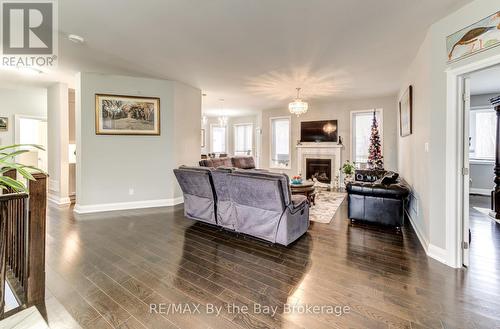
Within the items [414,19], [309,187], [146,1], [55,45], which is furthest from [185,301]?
[55,45]

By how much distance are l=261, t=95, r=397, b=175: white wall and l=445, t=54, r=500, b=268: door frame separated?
4719 millimetres

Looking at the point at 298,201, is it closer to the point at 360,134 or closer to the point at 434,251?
the point at 434,251

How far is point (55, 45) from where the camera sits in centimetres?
340

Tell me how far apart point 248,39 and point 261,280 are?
9.88ft

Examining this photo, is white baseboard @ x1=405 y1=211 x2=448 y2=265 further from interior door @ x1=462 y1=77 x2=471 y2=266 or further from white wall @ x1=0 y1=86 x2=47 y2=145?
white wall @ x1=0 y1=86 x2=47 y2=145

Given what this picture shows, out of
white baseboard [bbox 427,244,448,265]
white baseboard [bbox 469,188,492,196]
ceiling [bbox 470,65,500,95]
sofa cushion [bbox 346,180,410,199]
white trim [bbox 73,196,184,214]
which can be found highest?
ceiling [bbox 470,65,500,95]

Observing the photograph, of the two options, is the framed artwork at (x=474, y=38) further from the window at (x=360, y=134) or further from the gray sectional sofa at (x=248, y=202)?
the window at (x=360, y=134)

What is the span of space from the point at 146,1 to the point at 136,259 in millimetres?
2822

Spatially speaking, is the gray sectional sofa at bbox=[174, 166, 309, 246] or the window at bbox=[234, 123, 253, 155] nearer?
the gray sectional sofa at bbox=[174, 166, 309, 246]

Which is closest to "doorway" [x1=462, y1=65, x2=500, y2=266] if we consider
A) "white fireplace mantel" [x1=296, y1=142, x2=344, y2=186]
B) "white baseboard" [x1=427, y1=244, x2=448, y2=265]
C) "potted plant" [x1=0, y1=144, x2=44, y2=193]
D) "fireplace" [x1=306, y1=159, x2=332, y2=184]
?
"white baseboard" [x1=427, y1=244, x2=448, y2=265]

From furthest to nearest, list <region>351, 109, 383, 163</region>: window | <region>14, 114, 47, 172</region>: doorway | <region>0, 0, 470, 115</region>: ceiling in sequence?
1. <region>351, 109, 383, 163</region>: window
2. <region>14, 114, 47, 172</region>: doorway
3. <region>0, 0, 470, 115</region>: ceiling

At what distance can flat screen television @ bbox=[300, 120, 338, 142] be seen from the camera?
25.0 feet

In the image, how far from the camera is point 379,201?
12.1 ft

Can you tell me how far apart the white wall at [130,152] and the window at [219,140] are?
19.7 ft
